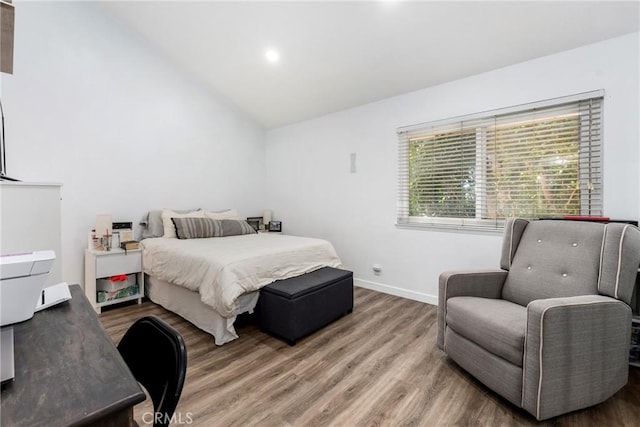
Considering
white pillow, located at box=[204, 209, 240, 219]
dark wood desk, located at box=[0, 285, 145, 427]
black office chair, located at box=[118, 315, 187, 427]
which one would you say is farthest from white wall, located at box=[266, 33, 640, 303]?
dark wood desk, located at box=[0, 285, 145, 427]

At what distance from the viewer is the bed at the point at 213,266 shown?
2223 millimetres

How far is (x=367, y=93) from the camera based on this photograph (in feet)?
11.0

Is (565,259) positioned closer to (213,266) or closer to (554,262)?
(554,262)

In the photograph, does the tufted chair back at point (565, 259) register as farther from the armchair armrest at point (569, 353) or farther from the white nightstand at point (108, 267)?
the white nightstand at point (108, 267)

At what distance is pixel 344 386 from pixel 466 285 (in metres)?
1.06

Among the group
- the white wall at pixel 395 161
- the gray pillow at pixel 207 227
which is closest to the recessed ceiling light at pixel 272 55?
the white wall at pixel 395 161

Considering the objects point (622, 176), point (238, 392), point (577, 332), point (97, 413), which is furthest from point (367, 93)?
point (97, 413)

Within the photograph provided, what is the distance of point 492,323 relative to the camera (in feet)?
5.27

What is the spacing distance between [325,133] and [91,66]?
2.71 m

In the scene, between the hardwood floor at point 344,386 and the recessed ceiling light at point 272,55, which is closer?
the hardwood floor at point 344,386

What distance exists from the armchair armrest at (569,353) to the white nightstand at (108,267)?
11.2 feet

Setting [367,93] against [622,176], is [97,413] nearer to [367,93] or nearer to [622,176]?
[622,176]

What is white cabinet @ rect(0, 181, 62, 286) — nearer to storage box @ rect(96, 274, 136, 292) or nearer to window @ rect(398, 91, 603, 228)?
storage box @ rect(96, 274, 136, 292)

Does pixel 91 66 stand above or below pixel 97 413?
above
